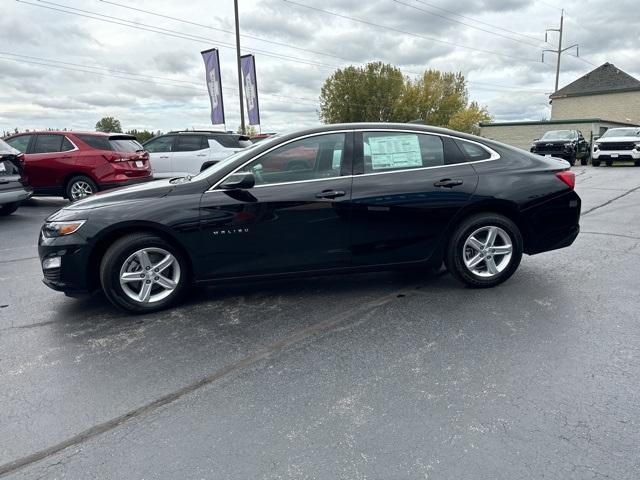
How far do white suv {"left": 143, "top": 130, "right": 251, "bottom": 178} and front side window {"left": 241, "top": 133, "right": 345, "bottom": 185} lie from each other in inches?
355

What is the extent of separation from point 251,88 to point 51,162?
54.5 ft

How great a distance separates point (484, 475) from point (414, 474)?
313 mm

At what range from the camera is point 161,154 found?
13.2 metres

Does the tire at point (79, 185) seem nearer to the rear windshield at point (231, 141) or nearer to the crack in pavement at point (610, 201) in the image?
the rear windshield at point (231, 141)

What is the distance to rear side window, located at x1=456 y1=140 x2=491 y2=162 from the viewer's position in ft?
14.9

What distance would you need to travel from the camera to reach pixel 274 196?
4047 millimetres

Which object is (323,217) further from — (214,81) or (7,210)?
(214,81)

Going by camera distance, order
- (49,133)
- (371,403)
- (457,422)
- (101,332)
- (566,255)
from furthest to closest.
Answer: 1. (49,133)
2. (566,255)
3. (101,332)
4. (371,403)
5. (457,422)

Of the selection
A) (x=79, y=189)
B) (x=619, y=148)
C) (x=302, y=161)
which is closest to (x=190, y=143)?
(x=79, y=189)

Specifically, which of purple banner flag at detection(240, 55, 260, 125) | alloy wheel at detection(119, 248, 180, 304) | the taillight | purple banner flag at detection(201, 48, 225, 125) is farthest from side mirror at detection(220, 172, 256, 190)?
purple banner flag at detection(240, 55, 260, 125)

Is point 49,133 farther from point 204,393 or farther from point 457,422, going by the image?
point 457,422

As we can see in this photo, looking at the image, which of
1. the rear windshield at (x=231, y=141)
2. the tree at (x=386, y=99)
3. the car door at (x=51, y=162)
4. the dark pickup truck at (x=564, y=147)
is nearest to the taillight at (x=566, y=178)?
the car door at (x=51, y=162)

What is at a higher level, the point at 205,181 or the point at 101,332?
the point at 205,181

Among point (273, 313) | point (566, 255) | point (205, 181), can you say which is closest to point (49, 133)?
point (205, 181)
